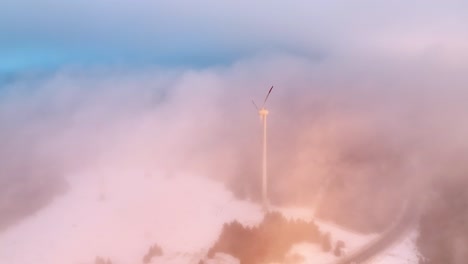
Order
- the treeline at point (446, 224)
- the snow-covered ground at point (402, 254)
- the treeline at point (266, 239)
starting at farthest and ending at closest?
1. the treeline at point (446, 224)
2. the treeline at point (266, 239)
3. the snow-covered ground at point (402, 254)

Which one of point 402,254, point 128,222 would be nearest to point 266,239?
point 402,254

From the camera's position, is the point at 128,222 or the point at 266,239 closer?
the point at 266,239

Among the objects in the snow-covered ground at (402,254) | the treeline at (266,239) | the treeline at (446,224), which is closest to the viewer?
the snow-covered ground at (402,254)

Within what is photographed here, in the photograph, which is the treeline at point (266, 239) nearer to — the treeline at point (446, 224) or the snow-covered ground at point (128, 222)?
the snow-covered ground at point (128, 222)

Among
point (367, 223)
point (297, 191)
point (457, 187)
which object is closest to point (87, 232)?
point (297, 191)

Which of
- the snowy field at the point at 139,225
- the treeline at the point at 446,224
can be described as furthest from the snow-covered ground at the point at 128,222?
the treeline at the point at 446,224

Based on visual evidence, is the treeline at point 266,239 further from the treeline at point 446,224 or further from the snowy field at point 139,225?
the treeline at point 446,224

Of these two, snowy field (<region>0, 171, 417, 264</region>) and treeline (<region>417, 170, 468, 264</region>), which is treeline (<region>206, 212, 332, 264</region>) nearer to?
snowy field (<region>0, 171, 417, 264</region>)

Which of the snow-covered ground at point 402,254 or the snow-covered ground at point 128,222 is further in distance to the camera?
the snow-covered ground at point 128,222

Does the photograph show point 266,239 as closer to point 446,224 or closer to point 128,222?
point 128,222
